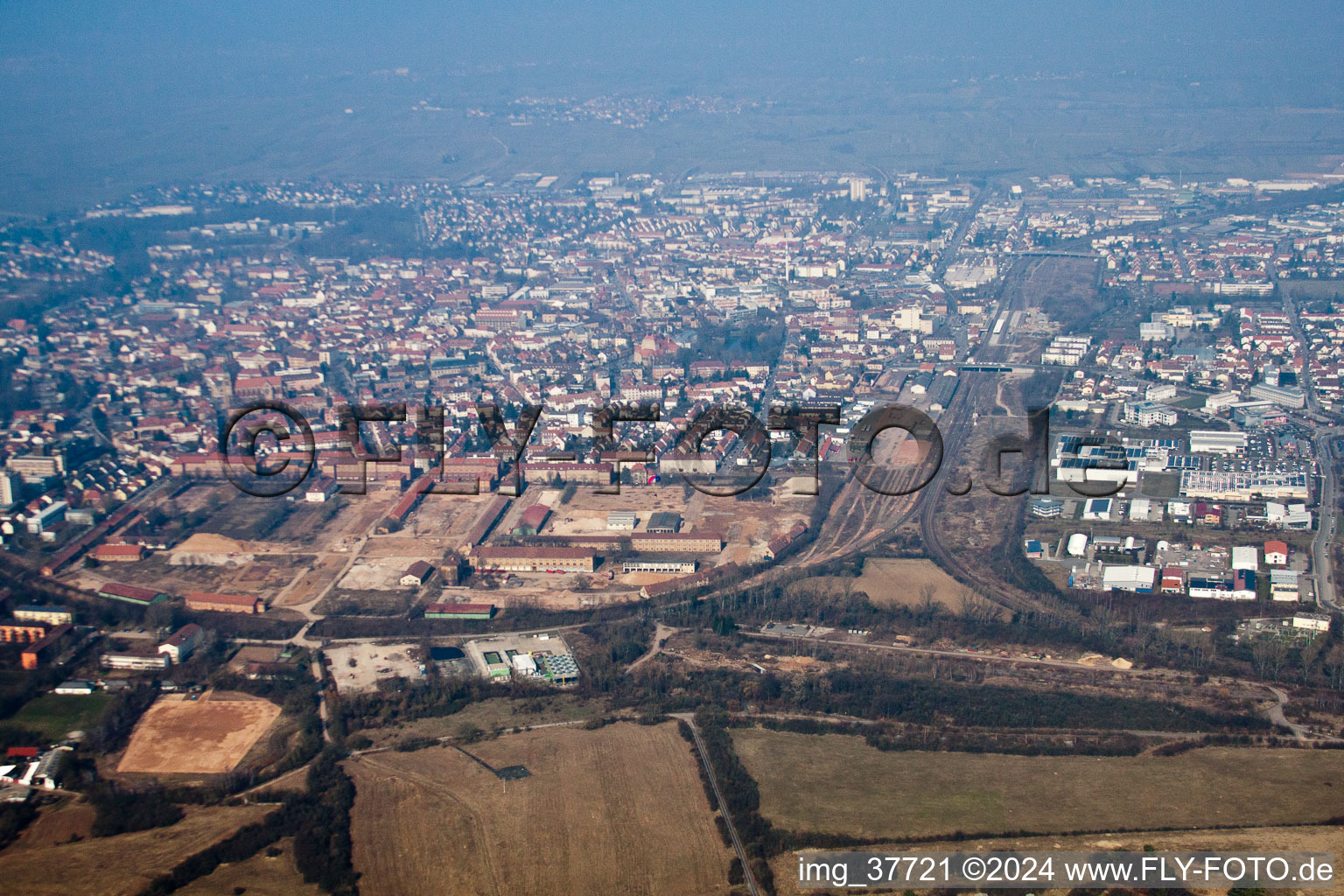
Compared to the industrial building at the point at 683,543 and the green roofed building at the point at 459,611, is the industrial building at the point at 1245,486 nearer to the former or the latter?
the industrial building at the point at 683,543

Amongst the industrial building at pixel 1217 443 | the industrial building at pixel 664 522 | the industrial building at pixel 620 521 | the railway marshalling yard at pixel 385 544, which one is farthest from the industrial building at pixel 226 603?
the industrial building at pixel 1217 443

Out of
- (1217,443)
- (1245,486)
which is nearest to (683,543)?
(1245,486)

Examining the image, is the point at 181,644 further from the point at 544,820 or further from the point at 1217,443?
the point at 1217,443

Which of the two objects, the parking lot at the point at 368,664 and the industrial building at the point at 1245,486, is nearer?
the parking lot at the point at 368,664

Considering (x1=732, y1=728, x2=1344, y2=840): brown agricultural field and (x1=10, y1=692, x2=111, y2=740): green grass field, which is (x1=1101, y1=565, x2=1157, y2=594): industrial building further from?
(x1=10, y1=692, x2=111, y2=740): green grass field

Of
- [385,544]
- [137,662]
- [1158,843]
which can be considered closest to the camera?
[1158,843]
